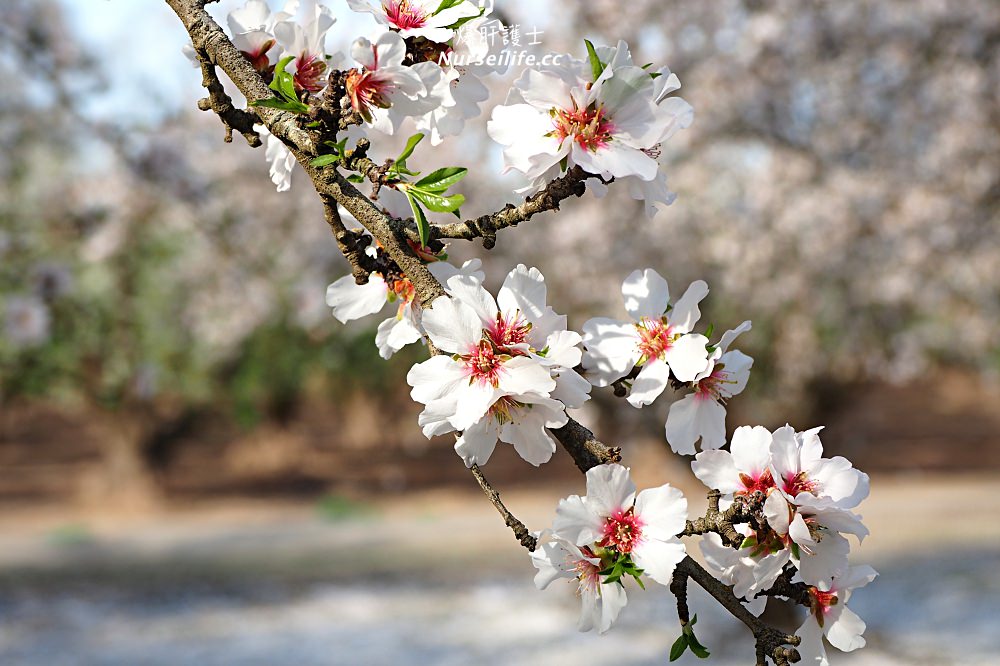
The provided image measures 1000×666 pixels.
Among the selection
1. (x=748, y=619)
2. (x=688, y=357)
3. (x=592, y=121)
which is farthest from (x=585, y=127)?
(x=748, y=619)

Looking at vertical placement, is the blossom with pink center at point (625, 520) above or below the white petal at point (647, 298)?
below

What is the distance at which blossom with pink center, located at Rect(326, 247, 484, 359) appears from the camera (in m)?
1.11

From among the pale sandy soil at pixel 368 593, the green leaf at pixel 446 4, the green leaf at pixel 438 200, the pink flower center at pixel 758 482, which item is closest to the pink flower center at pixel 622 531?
the pink flower center at pixel 758 482

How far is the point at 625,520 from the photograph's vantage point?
3.14 ft

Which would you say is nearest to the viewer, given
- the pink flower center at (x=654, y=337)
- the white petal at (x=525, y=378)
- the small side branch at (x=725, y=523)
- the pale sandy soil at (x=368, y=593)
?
the white petal at (x=525, y=378)

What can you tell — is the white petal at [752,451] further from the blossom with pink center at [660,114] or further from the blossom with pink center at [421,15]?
the blossom with pink center at [421,15]

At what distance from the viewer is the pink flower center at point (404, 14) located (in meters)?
1.08

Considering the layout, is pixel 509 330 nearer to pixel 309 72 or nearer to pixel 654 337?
pixel 654 337

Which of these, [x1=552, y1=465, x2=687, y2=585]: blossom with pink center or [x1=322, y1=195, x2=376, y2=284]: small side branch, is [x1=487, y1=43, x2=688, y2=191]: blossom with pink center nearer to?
[x1=322, y1=195, x2=376, y2=284]: small side branch

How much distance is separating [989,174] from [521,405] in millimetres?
6022

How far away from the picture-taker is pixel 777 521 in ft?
3.10

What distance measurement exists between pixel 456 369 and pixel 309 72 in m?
0.46

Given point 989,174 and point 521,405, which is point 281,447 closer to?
point 989,174

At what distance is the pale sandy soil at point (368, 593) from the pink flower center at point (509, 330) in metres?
4.70
